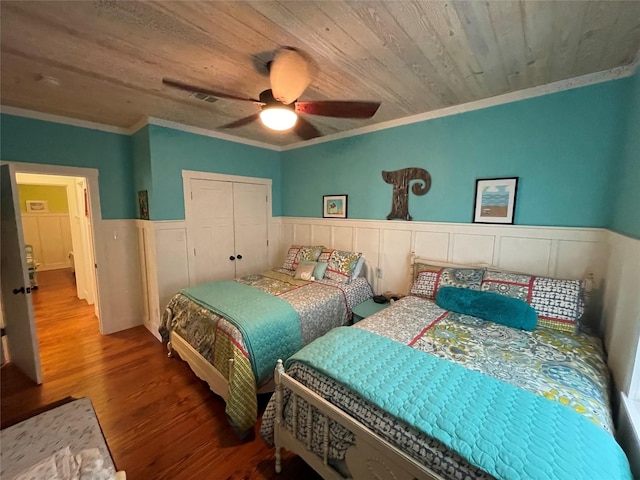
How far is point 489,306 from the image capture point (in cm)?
193

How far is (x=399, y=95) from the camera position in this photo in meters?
2.27

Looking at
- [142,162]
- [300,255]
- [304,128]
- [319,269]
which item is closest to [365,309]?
[319,269]

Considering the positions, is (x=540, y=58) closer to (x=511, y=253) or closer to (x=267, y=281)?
(x=511, y=253)

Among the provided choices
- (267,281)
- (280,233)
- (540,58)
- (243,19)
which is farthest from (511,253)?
(280,233)

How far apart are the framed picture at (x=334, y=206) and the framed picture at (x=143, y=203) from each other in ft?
7.33

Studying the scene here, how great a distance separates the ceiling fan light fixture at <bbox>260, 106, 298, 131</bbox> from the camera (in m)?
1.79

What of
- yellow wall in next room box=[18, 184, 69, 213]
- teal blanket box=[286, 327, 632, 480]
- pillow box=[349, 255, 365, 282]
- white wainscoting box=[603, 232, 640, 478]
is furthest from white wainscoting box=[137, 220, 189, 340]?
yellow wall in next room box=[18, 184, 69, 213]

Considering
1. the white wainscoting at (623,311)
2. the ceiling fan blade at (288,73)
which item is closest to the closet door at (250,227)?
the ceiling fan blade at (288,73)

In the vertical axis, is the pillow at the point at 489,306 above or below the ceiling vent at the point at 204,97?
below

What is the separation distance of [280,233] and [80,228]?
125 inches

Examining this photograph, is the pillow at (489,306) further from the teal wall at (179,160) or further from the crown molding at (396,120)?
the teal wall at (179,160)

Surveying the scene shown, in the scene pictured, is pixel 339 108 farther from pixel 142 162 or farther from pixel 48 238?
pixel 48 238

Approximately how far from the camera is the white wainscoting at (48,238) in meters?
6.16

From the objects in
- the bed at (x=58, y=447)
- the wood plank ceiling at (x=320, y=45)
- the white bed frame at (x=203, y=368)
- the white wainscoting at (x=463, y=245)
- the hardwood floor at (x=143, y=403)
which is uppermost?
the wood plank ceiling at (x=320, y=45)
